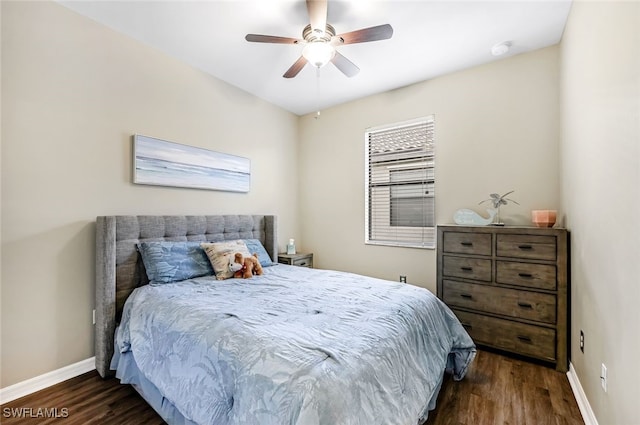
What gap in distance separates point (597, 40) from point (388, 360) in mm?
2132

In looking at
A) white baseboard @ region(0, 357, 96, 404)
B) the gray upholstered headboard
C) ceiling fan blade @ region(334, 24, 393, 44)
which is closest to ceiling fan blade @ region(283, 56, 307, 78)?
ceiling fan blade @ region(334, 24, 393, 44)

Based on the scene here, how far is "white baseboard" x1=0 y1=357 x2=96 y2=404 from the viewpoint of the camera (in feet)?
6.33

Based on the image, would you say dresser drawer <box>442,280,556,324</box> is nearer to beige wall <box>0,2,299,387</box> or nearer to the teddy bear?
the teddy bear

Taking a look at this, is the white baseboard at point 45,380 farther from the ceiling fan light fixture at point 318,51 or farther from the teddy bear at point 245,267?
the ceiling fan light fixture at point 318,51

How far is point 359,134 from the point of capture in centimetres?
391

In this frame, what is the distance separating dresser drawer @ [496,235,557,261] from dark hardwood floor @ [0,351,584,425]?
3.06 feet

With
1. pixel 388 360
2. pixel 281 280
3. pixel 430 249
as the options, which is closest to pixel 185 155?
pixel 281 280

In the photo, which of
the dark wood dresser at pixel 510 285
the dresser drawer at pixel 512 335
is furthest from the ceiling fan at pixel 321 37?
the dresser drawer at pixel 512 335

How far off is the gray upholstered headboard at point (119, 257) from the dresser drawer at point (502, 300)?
2610mm

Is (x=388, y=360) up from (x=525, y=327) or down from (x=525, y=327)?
up

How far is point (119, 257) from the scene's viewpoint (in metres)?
2.34

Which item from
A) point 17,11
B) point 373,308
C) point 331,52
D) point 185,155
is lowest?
point 373,308

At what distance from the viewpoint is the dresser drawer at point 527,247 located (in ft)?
7.76

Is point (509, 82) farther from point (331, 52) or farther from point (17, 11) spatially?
point (17, 11)
